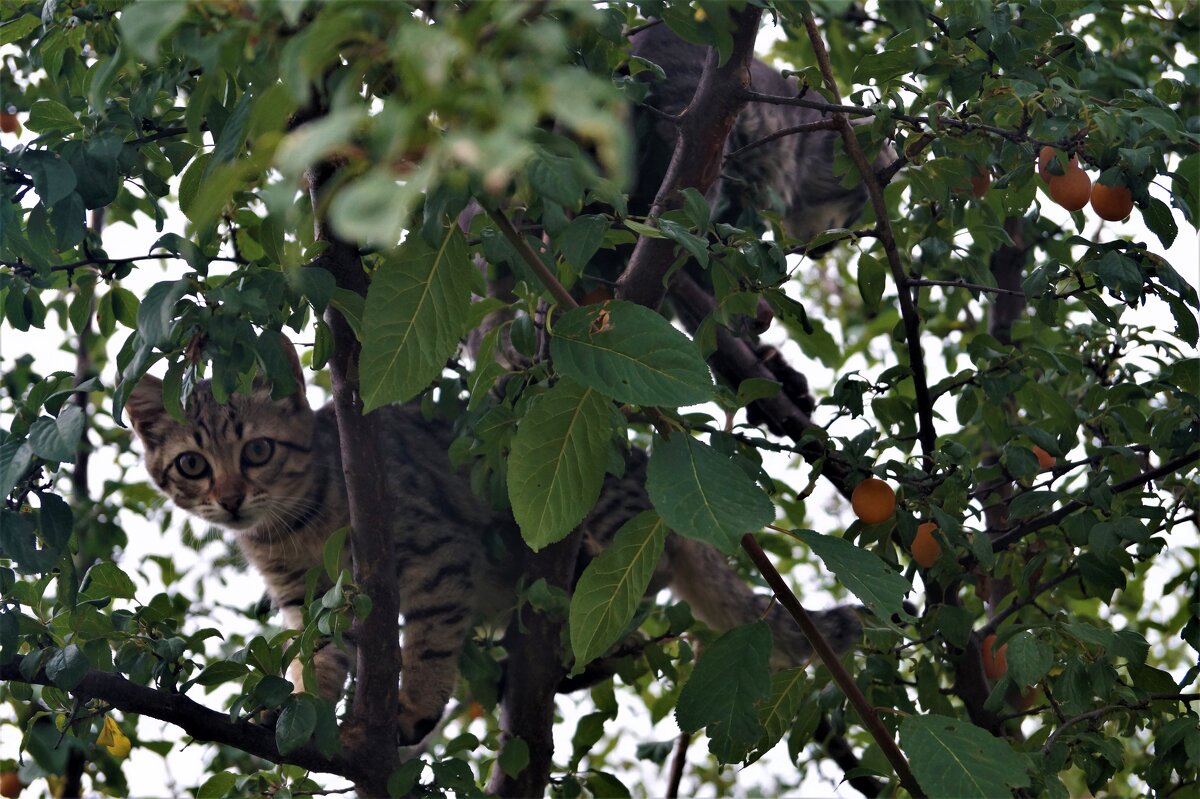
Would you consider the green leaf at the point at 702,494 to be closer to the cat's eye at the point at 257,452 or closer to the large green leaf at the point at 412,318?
the large green leaf at the point at 412,318

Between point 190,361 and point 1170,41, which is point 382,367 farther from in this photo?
point 1170,41

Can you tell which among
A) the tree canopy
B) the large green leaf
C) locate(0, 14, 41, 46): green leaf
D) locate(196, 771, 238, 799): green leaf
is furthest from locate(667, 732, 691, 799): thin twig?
locate(0, 14, 41, 46): green leaf

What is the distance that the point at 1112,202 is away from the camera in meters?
2.00

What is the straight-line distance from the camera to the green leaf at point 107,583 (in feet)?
6.69

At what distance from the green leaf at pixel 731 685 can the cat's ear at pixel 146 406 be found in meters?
2.21

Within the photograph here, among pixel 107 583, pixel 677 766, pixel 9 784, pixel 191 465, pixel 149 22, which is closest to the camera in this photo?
pixel 149 22

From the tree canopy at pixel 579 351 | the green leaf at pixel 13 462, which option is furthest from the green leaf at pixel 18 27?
the green leaf at pixel 13 462

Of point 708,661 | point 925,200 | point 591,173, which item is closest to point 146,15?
point 591,173

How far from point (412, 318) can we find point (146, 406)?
232 centimetres

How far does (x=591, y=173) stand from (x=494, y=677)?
2.04 metres

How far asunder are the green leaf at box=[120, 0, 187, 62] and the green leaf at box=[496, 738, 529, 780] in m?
1.82

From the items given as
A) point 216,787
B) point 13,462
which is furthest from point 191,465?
point 13,462

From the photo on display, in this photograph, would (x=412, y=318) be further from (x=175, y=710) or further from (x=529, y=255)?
(x=175, y=710)

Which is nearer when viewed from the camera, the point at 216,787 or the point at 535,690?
the point at 216,787
